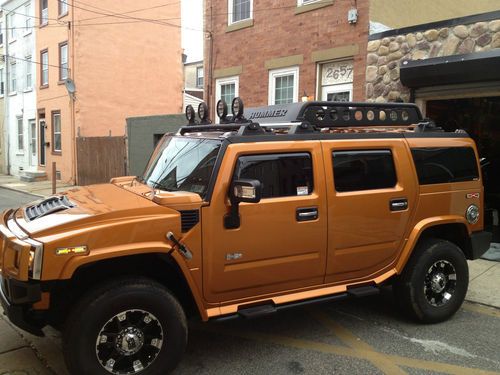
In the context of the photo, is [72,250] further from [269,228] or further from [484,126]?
[484,126]

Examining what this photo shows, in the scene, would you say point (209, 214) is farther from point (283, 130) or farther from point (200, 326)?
point (200, 326)

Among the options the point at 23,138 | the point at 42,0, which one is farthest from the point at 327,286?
the point at 23,138

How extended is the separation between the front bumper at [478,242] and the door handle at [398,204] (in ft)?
3.49

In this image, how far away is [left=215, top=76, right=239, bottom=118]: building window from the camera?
40.2 feet

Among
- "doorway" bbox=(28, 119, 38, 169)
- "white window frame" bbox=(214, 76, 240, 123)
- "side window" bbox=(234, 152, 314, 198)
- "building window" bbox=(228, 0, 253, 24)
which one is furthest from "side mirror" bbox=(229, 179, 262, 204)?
"doorway" bbox=(28, 119, 38, 169)

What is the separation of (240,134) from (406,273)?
85.5 inches

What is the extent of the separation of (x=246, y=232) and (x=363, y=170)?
131 cm

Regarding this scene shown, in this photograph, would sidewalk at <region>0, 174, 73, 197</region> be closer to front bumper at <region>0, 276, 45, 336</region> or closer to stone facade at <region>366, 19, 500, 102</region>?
stone facade at <region>366, 19, 500, 102</region>

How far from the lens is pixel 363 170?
14.4ft

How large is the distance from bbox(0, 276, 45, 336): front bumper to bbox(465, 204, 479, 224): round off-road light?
161 inches

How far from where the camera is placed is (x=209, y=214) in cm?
365

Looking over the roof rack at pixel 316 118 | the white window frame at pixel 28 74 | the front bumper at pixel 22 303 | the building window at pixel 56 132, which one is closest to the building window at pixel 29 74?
the white window frame at pixel 28 74

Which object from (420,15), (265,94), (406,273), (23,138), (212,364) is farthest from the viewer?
(23,138)

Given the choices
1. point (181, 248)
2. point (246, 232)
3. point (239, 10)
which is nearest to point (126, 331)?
point (181, 248)
